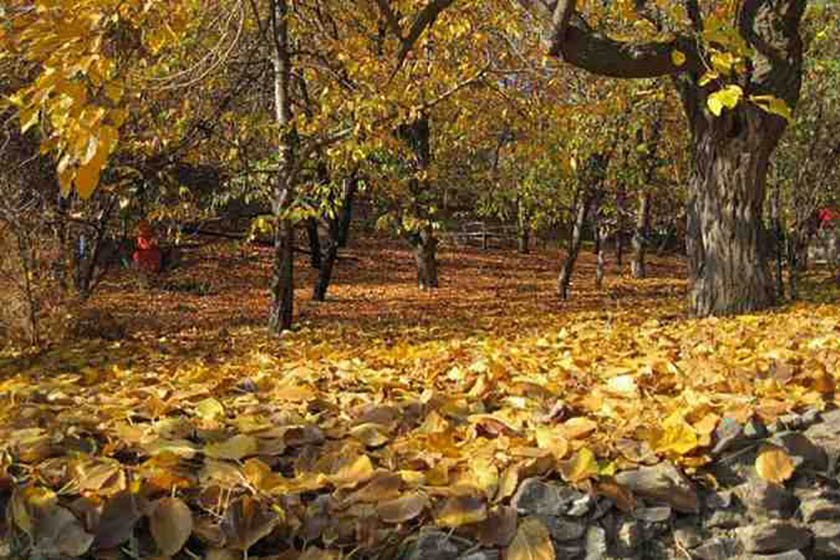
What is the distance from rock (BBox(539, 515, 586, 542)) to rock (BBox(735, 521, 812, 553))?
58 centimetres

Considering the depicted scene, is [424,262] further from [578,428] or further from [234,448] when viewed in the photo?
[234,448]

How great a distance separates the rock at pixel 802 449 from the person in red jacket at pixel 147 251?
25.2ft

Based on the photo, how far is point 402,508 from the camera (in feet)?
7.14

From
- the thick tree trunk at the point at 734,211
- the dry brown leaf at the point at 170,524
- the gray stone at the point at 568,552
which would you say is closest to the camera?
the dry brown leaf at the point at 170,524

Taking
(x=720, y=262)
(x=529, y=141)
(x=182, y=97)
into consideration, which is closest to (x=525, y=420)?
(x=720, y=262)

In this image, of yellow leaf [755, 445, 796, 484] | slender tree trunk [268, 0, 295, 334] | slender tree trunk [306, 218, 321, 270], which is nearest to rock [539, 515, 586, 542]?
yellow leaf [755, 445, 796, 484]

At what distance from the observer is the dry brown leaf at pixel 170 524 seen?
6.40 ft

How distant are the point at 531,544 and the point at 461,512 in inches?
8.4

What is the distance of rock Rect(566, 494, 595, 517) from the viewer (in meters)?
2.31

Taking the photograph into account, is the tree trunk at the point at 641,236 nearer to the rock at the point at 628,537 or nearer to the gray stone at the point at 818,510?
the gray stone at the point at 818,510

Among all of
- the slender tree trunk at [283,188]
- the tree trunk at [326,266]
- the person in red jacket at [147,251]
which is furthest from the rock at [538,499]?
the tree trunk at [326,266]

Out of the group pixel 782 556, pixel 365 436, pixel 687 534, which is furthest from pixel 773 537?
pixel 365 436

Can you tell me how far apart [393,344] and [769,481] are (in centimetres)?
421

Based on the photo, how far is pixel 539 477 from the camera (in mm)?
2373
